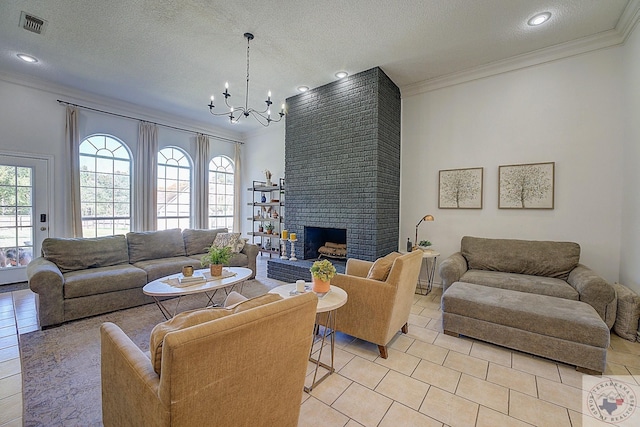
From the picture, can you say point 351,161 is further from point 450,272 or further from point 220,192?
point 220,192

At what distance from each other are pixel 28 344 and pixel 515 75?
6.25 meters

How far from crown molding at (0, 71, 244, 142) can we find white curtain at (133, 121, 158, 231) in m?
0.25

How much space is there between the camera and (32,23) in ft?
9.66

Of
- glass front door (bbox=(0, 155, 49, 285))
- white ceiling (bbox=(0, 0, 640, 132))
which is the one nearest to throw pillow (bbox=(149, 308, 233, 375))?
white ceiling (bbox=(0, 0, 640, 132))

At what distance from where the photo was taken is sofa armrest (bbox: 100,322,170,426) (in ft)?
3.29

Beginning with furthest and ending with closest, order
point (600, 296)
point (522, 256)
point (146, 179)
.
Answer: point (146, 179) → point (522, 256) → point (600, 296)

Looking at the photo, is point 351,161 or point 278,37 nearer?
point 278,37

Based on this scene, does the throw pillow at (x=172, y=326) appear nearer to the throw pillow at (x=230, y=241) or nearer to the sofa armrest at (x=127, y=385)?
the sofa armrest at (x=127, y=385)

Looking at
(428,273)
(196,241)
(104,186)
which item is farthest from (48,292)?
(428,273)

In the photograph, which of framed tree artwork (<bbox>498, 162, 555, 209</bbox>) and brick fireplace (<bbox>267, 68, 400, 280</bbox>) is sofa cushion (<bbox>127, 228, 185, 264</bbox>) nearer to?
brick fireplace (<bbox>267, 68, 400, 280</bbox>)

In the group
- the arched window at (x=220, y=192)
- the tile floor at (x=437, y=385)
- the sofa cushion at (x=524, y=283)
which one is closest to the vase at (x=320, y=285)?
the tile floor at (x=437, y=385)

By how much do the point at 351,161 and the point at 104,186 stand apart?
15.4 ft

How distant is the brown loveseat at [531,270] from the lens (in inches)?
104

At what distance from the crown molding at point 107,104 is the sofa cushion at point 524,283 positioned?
20.4 feet
